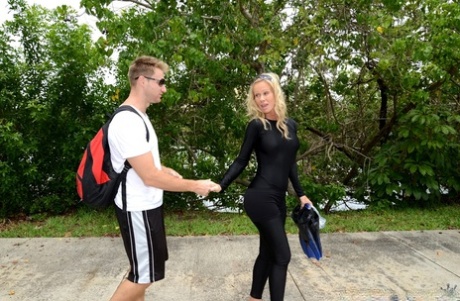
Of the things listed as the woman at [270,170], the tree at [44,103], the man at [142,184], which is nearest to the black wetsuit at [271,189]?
the woman at [270,170]

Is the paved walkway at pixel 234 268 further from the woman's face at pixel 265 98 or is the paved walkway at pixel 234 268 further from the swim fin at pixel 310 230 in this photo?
the woman's face at pixel 265 98

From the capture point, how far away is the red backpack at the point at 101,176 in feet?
8.48

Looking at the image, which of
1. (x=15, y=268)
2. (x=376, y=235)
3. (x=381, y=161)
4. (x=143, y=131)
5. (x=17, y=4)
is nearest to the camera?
(x=143, y=131)

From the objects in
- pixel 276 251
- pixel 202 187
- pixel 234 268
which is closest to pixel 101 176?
pixel 202 187

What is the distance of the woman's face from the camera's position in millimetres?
3221

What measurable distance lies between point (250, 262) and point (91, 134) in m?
3.15

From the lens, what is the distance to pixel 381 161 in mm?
6926

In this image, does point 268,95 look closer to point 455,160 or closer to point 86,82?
point 86,82

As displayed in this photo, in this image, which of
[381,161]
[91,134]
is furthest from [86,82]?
[381,161]

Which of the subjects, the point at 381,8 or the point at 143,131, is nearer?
the point at 143,131

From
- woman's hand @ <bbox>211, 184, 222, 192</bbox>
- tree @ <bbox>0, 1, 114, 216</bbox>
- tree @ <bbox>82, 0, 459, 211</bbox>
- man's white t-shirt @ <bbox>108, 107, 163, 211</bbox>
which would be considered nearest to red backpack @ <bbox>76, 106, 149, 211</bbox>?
man's white t-shirt @ <bbox>108, 107, 163, 211</bbox>

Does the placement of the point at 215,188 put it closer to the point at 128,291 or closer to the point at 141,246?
the point at 141,246

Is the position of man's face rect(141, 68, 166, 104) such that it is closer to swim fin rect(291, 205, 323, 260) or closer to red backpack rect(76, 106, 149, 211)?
red backpack rect(76, 106, 149, 211)

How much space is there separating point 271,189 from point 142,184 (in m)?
1.00
